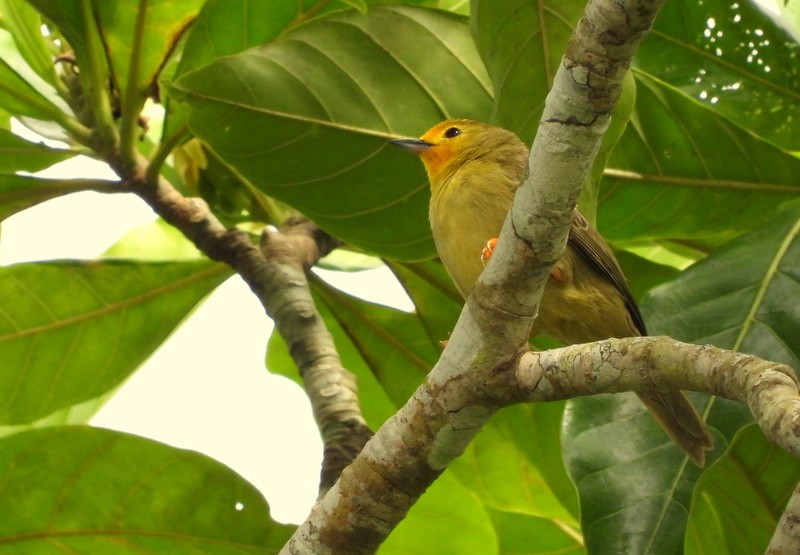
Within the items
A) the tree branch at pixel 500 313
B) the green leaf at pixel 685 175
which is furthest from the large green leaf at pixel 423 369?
the tree branch at pixel 500 313

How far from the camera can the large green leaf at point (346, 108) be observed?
2342mm

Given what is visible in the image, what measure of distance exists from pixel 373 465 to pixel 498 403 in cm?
25

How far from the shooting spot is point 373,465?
1.72 metres

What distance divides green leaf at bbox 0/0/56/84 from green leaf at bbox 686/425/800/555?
1899 mm

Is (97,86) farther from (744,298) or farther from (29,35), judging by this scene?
(744,298)

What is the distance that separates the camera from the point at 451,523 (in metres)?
2.76

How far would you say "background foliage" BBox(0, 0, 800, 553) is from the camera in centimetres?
227

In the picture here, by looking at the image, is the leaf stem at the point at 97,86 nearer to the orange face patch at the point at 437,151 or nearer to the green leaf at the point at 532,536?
the orange face patch at the point at 437,151

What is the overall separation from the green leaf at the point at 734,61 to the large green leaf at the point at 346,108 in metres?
0.57

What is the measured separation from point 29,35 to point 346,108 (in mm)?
861

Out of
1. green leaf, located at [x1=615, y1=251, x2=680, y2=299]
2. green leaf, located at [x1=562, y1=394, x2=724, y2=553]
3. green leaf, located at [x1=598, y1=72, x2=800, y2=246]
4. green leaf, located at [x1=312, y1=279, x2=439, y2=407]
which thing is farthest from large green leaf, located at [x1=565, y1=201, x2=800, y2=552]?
green leaf, located at [x1=312, y1=279, x2=439, y2=407]

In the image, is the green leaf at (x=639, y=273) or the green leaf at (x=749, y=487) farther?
the green leaf at (x=639, y=273)

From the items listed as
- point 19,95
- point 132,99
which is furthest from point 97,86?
point 19,95

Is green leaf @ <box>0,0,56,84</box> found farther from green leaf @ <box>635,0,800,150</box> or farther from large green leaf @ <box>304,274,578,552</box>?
green leaf @ <box>635,0,800,150</box>
